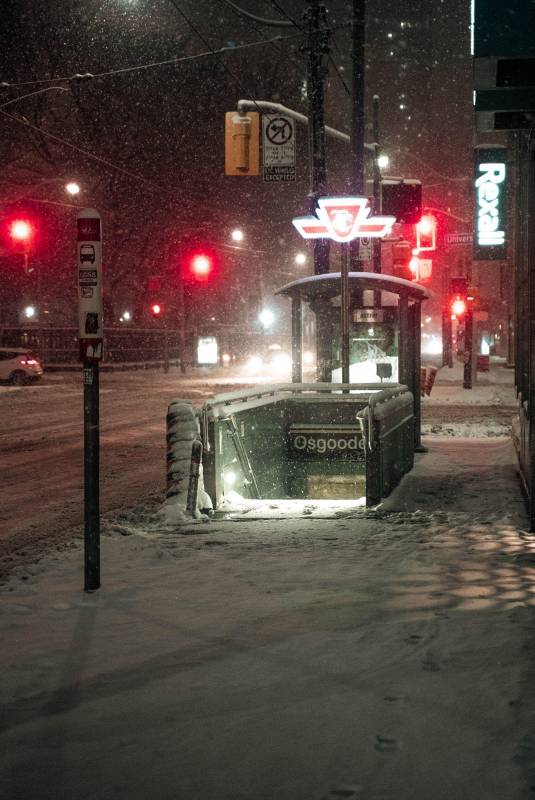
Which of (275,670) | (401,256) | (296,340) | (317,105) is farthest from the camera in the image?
(401,256)

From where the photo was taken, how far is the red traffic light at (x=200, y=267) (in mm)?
42750

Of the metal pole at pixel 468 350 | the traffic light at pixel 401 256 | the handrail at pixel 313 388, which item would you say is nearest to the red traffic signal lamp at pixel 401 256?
the traffic light at pixel 401 256

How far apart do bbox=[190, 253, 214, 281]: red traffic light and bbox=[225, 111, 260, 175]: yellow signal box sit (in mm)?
23440

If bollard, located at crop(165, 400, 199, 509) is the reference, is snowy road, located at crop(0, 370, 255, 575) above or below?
below

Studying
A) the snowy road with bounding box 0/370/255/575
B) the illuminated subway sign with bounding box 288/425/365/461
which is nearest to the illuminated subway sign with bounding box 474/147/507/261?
the snowy road with bounding box 0/370/255/575

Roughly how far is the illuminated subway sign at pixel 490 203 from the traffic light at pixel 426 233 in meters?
6.93

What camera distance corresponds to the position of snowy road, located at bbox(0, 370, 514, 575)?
9.70m

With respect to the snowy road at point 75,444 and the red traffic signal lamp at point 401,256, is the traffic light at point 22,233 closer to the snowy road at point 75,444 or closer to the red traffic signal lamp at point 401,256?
the snowy road at point 75,444

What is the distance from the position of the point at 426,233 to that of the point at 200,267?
10470 mm

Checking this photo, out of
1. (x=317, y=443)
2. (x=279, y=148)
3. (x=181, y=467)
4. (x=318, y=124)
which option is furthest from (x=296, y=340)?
(x=279, y=148)

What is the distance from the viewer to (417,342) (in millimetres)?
14961

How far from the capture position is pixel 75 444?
Answer: 16.7 meters

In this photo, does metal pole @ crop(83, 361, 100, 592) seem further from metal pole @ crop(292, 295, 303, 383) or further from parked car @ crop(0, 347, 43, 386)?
parked car @ crop(0, 347, 43, 386)

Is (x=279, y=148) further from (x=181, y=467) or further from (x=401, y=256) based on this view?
(x=181, y=467)
